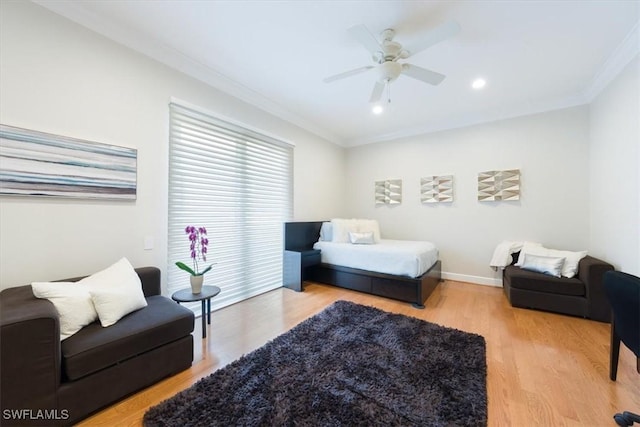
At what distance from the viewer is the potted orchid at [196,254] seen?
7.86 feet

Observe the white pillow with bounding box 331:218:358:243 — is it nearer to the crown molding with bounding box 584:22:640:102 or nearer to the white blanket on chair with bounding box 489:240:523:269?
the white blanket on chair with bounding box 489:240:523:269

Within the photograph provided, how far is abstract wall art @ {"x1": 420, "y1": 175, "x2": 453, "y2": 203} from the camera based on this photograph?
4.46m

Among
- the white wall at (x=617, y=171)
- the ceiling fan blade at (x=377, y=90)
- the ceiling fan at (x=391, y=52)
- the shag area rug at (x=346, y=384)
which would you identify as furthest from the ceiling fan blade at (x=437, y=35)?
the shag area rug at (x=346, y=384)

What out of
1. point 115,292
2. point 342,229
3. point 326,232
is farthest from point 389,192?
point 115,292

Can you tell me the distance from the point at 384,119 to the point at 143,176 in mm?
3841

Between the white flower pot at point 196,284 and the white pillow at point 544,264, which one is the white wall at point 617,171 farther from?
the white flower pot at point 196,284

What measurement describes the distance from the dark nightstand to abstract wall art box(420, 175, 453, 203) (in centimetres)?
238

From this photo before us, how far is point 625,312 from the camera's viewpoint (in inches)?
57.9

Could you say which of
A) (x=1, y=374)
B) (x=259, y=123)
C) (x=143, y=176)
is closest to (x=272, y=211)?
(x=259, y=123)

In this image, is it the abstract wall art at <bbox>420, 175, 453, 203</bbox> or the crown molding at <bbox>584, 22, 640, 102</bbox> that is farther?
the abstract wall art at <bbox>420, 175, 453, 203</bbox>

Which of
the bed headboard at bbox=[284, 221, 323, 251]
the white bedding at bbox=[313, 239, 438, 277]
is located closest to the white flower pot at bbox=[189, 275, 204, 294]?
the bed headboard at bbox=[284, 221, 323, 251]

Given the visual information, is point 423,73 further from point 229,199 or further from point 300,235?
point 300,235

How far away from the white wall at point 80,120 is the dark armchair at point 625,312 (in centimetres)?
363

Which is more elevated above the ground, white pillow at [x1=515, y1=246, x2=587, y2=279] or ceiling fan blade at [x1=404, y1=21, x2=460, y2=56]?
ceiling fan blade at [x1=404, y1=21, x2=460, y2=56]
